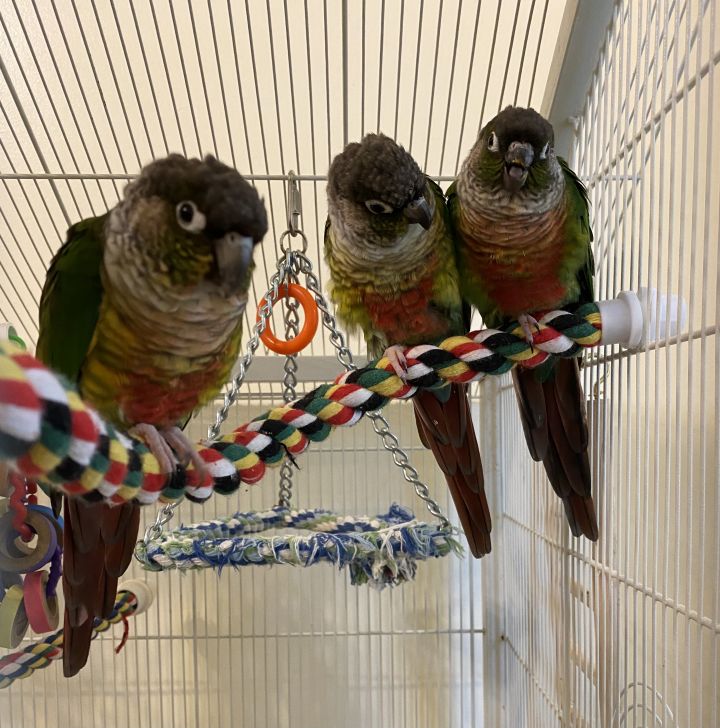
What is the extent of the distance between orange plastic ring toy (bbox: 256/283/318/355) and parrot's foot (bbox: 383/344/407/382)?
6.8 inches

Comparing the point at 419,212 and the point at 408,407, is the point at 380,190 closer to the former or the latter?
the point at 419,212

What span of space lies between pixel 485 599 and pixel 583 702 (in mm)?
499

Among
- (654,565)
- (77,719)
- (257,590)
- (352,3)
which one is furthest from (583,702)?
(77,719)

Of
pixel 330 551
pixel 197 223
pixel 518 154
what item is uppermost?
pixel 518 154

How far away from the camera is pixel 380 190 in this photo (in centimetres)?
65

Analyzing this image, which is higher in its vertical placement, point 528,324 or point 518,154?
point 518,154

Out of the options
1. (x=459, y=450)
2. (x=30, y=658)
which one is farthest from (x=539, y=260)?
(x=30, y=658)

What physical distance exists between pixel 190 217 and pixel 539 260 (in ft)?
1.25

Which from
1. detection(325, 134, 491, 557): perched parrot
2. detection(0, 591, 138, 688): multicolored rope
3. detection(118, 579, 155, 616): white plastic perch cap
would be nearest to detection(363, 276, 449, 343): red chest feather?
detection(325, 134, 491, 557): perched parrot

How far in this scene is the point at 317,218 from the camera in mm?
1073

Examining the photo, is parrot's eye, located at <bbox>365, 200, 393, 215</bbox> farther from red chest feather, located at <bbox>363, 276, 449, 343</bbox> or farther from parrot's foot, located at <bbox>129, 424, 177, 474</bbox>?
parrot's foot, located at <bbox>129, 424, 177, 474</bbox>

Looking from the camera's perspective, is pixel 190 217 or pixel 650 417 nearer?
pixel 190 217

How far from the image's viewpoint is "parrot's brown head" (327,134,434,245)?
638 mm

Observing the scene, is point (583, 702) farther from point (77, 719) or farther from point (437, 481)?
point (77, 719)
